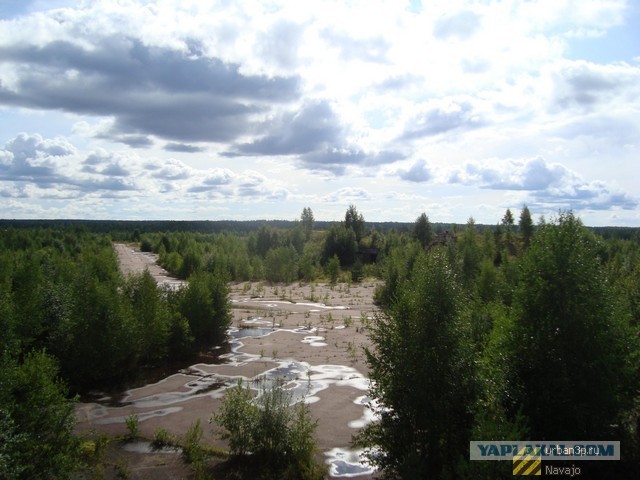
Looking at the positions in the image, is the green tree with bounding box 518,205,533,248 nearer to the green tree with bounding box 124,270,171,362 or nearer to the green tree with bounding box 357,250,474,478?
the green tree with bounding box 124,270,171,362

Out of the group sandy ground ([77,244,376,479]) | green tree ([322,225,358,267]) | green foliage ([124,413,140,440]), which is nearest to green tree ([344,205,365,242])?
green tree ([322,225,358,267])

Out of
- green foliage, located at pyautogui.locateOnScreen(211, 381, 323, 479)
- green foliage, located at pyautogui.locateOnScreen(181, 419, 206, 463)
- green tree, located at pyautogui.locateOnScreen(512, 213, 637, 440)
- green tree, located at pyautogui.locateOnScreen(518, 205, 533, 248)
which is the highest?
green tree, located at pyautogui.locateOnScreen(518, 205, 533, 248)

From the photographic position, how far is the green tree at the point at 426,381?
11.9 meters

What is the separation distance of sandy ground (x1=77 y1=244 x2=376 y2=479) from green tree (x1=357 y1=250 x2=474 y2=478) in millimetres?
2744

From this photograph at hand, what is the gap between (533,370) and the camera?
43.4ft

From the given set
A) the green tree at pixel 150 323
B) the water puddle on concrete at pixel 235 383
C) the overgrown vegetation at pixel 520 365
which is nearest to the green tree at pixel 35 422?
the water puddle on concrete at pixel 235 383

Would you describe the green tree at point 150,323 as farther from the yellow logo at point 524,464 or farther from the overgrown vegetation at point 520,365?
the yellow logo at point 524,464

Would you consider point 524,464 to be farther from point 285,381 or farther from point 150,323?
point 150,323

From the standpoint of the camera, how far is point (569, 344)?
1284cm

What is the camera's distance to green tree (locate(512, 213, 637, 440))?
1238 centimetres

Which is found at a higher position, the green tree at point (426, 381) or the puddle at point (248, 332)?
the green tree at point (426, 381)

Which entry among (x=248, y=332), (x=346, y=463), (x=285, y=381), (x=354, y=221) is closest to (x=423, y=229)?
(x=354, y=221)

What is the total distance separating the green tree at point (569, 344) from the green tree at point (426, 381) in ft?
5.85

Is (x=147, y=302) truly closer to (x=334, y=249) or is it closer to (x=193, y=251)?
(x=193, y=251)
